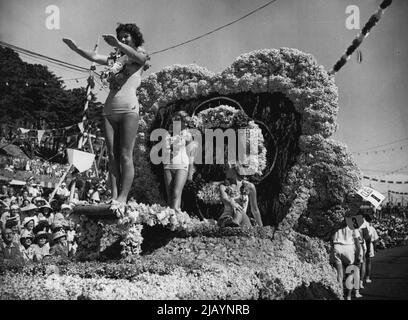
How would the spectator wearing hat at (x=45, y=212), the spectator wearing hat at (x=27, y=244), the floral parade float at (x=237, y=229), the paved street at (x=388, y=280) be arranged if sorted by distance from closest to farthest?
the floral parade float at (x=237, y=229), the paved street at (x=388, y=280), the spectator wearing hat at (x=27, y=244), the spectator wearing hat at (x=45, y=212)

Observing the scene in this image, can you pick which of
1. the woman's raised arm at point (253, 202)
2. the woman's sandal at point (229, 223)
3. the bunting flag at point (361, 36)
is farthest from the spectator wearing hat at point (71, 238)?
the bunting flag at point (361, 36)

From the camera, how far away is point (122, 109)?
6215mm

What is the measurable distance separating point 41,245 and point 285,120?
13.1 feet

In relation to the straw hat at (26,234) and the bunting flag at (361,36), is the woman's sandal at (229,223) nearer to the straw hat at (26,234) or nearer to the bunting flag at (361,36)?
the bunting flag at (361,36)

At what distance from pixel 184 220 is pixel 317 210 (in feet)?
6.16

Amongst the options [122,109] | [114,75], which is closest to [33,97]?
[114,75]

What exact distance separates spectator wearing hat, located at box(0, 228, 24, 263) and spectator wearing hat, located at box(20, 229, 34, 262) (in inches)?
4.7

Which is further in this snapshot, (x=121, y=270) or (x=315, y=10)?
(x=315, y=10)

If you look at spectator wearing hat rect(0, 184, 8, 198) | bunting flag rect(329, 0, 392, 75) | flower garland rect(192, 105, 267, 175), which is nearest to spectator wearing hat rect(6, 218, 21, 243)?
spectator wearing hat rect(0, 184, 8, 198)

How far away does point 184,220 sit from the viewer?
6449mm

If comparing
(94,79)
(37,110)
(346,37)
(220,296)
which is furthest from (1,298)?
(37,110)

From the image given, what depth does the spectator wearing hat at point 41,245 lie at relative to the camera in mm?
7264

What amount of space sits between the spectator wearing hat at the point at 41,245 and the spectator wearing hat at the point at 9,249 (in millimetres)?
262
